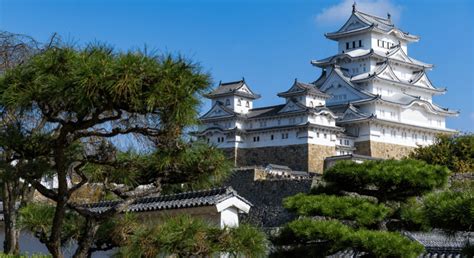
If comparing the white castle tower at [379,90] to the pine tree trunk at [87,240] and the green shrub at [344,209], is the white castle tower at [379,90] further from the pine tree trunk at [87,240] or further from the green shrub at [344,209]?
A: the pine tree trunk at [87,240]

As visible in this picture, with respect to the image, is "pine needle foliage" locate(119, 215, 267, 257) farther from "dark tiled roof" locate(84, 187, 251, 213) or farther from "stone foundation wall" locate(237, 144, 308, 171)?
"stone foundation wall" locate(237, 144, 308, 171)

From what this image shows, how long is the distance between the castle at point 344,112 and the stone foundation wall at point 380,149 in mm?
51

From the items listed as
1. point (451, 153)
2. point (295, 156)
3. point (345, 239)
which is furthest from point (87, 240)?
point (295, 156)

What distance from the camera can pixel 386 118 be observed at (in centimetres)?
3644

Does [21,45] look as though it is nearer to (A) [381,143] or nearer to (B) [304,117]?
(B) [304,117]

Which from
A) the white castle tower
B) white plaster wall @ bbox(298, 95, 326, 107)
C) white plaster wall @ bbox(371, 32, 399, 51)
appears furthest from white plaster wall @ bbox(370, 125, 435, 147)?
white plaster wall @ bbox(371, 32, 399, 51)

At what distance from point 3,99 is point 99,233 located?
6.74 ft

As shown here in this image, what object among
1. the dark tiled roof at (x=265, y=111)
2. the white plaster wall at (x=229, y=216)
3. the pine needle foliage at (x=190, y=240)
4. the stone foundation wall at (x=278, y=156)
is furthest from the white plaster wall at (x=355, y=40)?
the pine needle foliage at (x=190, y=240)

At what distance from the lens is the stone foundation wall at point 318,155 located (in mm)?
33844

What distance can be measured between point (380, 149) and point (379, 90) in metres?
3.66

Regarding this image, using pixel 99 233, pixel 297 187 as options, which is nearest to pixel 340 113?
pixel 297 187

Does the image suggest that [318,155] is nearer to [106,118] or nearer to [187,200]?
[187,200]

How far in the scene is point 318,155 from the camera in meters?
34.2

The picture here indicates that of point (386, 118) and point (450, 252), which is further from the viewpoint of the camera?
point (386, 118)
